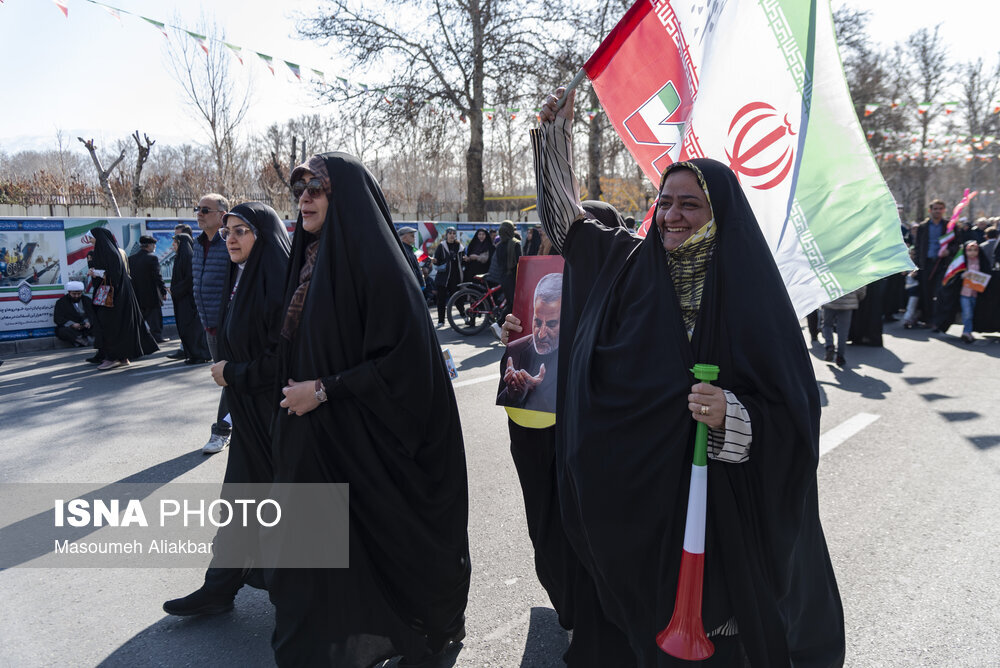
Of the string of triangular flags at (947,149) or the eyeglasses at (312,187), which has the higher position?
the string of triangular flags at (947,149)

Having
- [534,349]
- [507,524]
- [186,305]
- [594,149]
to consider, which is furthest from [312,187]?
[594,149]

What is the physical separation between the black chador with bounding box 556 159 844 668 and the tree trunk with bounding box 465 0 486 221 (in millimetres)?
20245

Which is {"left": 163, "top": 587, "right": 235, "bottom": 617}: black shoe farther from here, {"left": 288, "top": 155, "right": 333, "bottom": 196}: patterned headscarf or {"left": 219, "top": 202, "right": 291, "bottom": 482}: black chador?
{"left": 288, "top": 155, "right": 333, "bottom": 196}: patterned headscarf

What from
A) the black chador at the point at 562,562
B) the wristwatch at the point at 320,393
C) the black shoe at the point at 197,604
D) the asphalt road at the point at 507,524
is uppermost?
the wristwatch at the point at 320,393

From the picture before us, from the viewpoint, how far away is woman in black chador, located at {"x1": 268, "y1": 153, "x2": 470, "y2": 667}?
2.31m

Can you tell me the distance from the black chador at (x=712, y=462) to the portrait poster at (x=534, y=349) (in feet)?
2.16

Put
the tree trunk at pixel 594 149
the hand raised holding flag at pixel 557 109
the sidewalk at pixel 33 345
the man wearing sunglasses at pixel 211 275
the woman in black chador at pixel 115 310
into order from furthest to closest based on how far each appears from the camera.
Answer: the tree trunk at pixel 594 149
the sidewalk at pixel 33 345
the woman in black chador at pixel 115 310
the man wearing sunglasses at pixel 211 275
the hand raised holding flag at pixel 557 109

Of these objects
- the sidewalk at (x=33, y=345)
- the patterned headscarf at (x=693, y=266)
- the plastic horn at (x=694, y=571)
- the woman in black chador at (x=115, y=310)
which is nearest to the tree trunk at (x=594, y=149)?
the sidewalk at (x=33, y=345)

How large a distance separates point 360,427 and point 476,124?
21993 millimetres

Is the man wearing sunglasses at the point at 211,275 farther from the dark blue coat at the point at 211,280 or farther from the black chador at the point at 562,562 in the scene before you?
the black chador at the point at 562,562

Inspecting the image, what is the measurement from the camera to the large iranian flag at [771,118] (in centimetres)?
285

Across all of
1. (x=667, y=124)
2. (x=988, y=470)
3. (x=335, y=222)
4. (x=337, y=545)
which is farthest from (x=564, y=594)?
(x=988, y=470)

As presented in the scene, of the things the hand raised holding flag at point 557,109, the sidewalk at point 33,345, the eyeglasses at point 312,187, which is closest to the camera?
the eyeglasses at point 312,187

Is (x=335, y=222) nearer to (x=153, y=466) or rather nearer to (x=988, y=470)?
(x=153, y=466)
